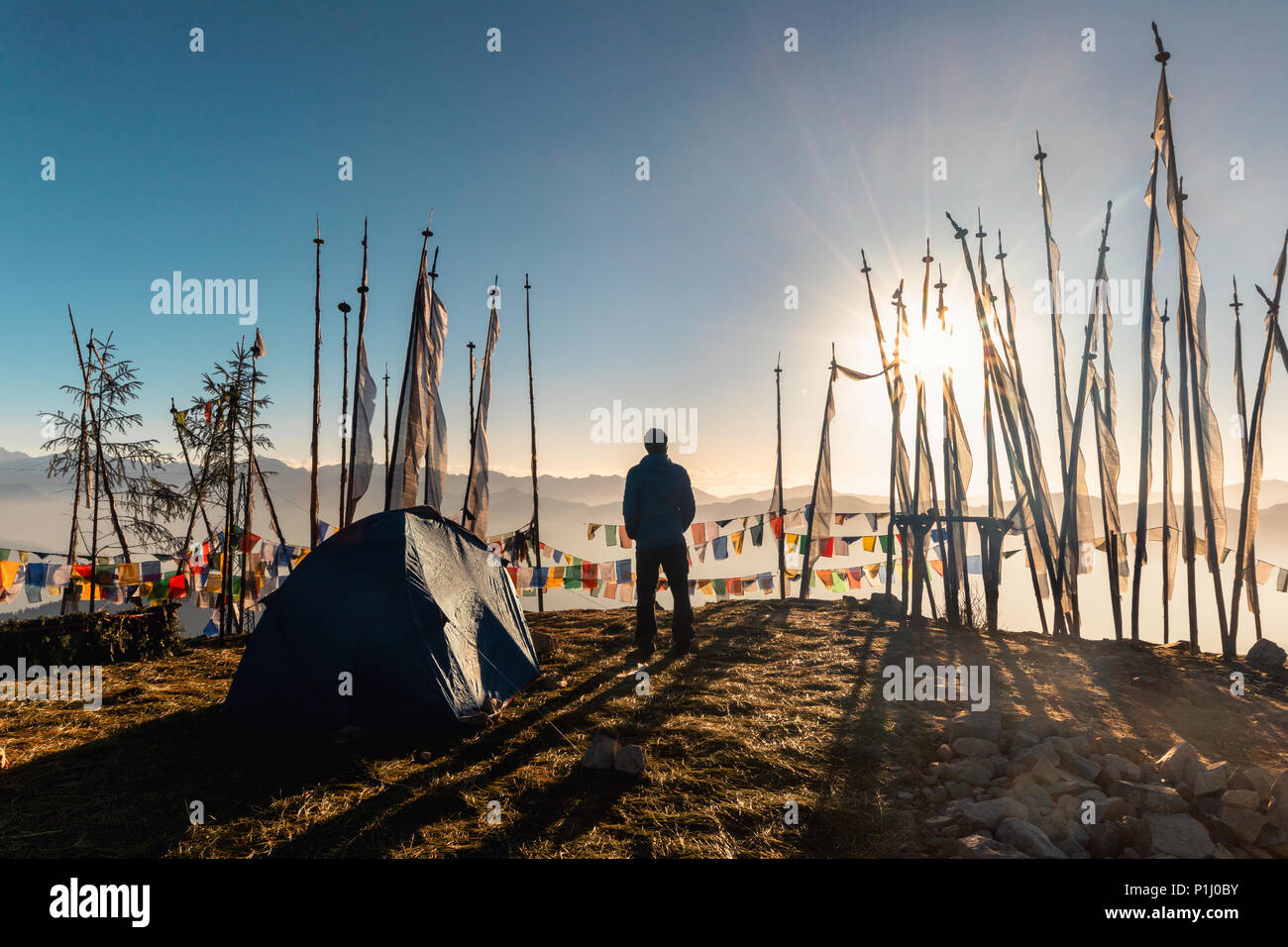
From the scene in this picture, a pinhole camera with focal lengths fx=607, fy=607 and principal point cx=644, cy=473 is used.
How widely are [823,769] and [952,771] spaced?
91 cm

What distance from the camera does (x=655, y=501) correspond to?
8195 millimetres

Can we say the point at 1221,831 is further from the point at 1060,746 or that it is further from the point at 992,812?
the point at 992,812

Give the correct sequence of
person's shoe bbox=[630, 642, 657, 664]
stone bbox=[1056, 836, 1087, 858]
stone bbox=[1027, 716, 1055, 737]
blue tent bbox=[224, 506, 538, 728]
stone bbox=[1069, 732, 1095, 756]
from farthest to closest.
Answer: person's shoe bbox=[630, 642, 657, 664] → blue tent bbox=[224, 506, 538, 728] → stone bbox=[1027, 716, 1055, 737] → stone bbox=[1069, 732, 1095, 756] → stone bbox=[1056, 836, 1087, 858]

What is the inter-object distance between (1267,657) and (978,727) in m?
5.77

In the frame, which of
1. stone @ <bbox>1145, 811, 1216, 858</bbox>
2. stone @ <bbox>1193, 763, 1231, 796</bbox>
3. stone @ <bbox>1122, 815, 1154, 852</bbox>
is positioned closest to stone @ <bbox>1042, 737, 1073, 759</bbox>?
stone @ <bbox>1193, 763, 1231, 796</bbox>

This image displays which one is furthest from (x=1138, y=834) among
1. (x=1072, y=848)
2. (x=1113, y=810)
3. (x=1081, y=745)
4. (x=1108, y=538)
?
(x=1108, y=538)

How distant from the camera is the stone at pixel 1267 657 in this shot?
7633 millimetres

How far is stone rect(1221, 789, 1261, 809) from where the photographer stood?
3656mm

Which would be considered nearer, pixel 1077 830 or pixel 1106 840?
pixel 1106 840

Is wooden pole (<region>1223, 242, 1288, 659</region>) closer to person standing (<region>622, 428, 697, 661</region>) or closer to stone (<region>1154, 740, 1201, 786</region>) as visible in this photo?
stone (<region>1154, 740, 1201, 786</region>)

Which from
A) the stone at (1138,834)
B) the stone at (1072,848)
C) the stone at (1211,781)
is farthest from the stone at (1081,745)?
the stone at (1072,848)

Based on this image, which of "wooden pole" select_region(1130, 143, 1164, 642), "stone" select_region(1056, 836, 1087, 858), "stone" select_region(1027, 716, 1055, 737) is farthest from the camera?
"wooden pole" select_region(1130, 143, 1164, 642)

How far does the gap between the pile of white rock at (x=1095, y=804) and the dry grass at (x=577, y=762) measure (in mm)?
341

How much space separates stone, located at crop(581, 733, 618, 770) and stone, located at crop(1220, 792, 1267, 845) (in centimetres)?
384
